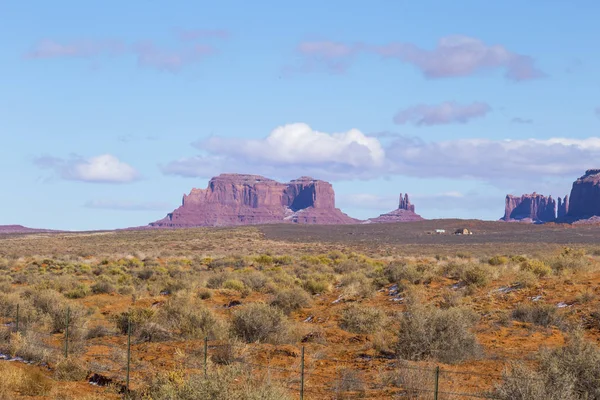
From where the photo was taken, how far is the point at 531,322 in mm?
22031

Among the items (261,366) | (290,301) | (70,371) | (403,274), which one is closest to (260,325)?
(261,366)

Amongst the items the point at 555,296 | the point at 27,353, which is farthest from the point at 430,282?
the point at 27,353

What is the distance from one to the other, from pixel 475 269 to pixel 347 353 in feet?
42.4

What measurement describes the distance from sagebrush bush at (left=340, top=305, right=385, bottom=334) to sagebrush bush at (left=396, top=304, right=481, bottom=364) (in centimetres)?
421

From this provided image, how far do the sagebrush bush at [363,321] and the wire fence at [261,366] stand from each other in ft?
11.5

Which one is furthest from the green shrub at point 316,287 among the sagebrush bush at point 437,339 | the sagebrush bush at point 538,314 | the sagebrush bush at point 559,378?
the sagebrush bush at point 559,378

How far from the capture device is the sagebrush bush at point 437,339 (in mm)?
17109

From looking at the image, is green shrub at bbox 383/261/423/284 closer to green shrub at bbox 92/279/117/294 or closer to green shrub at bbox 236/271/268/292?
green shrub at bbox 236/271/268/292

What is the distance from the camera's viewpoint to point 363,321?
22.4m

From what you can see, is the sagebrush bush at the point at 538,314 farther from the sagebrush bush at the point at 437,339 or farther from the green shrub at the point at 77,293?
the green shrub at the point at 77,293

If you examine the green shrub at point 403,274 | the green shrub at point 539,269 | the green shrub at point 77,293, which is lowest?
the green shrub at point 77,293

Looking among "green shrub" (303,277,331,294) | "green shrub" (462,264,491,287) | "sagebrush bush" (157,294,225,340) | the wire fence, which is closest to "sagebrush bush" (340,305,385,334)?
the wire fence

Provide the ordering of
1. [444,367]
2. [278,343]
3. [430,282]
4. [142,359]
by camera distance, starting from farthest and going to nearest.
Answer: [430,282]
[278,343]
[142,359]
[444,367]

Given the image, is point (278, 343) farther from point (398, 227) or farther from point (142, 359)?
point (398, 227)
